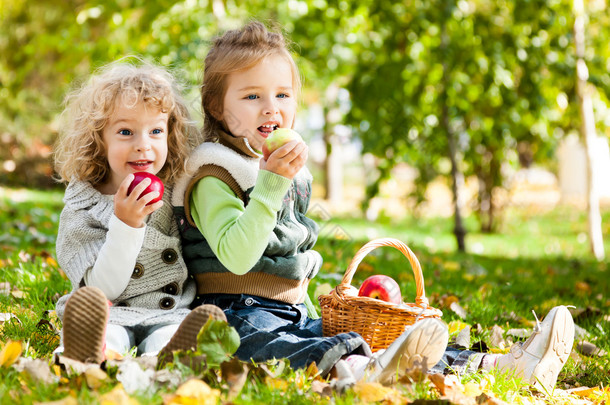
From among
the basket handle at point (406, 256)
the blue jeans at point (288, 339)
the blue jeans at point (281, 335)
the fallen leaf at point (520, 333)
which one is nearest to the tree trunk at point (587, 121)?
the fallen leaf at point (520, 333)

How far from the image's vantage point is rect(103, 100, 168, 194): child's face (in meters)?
2.26

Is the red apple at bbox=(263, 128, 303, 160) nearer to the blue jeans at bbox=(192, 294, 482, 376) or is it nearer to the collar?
the collar

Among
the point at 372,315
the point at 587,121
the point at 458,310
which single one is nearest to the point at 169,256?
the point at 372,315

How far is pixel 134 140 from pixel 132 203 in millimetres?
308

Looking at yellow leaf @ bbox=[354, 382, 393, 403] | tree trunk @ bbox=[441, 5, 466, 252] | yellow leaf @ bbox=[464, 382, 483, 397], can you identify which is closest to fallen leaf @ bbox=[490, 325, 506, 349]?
yellow leaf @ bbox=[464, 382, 483, 397]

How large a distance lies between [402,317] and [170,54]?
15.5ft

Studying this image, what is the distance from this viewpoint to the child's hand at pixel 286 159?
2064 millimetres

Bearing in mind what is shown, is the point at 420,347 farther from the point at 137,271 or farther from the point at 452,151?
the point at 452,151

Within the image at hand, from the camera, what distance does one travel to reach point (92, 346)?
6.01 feet

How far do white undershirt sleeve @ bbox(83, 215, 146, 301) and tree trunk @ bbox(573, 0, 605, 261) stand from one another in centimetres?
572

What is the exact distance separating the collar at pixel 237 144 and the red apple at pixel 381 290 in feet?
2.20

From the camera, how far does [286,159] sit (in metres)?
2.07

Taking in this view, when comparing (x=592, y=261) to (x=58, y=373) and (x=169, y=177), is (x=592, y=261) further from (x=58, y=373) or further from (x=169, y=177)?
(x=58, y=373)

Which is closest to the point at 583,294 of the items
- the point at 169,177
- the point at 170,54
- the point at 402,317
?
the point at 402,317
